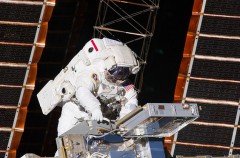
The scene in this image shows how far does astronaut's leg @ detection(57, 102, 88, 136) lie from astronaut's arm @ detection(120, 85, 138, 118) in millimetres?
405

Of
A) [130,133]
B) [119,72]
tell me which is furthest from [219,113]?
[130,133]

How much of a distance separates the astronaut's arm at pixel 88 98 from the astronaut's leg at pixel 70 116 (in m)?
0.25

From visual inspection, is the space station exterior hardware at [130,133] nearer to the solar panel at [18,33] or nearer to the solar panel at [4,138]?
the solar panel at [18,33]

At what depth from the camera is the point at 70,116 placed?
1070cm

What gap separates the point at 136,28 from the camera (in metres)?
12.8

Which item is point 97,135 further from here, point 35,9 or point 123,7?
point 123,7

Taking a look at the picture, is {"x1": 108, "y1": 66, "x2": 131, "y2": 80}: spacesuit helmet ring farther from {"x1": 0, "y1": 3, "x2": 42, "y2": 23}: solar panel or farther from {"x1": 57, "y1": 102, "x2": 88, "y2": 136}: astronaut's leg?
{"x1": 0, "y1": 3, "x2": 42, "y2": 23}: solar panel

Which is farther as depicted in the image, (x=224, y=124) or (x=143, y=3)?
(x=143, y=3)

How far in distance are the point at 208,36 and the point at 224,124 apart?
44.5 inches

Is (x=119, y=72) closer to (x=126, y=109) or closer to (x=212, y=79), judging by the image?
(x=126, y=109)

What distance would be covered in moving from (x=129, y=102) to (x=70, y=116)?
65 centimetres

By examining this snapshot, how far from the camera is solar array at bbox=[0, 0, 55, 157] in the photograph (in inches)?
459

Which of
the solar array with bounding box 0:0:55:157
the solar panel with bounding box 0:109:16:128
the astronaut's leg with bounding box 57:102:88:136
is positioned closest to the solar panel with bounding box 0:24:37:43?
the solar array with bounding box 0:0:55:157

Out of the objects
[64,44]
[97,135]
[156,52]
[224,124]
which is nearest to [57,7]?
[64,44]
